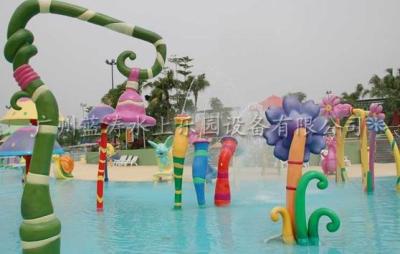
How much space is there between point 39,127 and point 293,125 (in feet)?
11.7

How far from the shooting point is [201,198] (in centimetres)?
976

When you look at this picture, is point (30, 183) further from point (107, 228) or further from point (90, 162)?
point (90, 162)

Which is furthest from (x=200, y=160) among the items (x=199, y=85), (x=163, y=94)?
(x=163, y=94)

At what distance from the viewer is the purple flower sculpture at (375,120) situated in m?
11.3

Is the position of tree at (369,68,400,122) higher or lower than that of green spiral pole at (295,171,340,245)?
higher

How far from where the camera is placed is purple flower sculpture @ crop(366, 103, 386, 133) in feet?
37.2

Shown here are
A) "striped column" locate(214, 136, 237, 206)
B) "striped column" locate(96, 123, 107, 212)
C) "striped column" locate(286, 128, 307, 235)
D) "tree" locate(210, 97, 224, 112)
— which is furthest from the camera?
"tree" locate(210, 97, 224, 112)

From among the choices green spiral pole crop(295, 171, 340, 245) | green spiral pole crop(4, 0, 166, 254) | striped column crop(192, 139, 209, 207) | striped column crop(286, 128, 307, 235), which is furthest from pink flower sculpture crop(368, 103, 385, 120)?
green spiral pole crop(4, 0, 166, 254)

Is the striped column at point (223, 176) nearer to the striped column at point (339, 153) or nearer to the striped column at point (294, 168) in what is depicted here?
the striped column at point (294, 168)

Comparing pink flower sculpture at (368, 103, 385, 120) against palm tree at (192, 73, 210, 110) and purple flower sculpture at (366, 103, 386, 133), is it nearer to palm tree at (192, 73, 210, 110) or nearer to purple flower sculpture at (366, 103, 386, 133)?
purple flower sculpture at (366, 103, 386, 133)

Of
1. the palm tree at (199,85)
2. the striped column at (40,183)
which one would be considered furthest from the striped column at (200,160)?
the palm tree at (199,85)

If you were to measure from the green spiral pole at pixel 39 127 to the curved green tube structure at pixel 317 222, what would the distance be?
3.36 metres

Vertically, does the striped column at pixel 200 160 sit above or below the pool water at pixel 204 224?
above

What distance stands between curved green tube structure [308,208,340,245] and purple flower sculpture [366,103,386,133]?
6243mm
